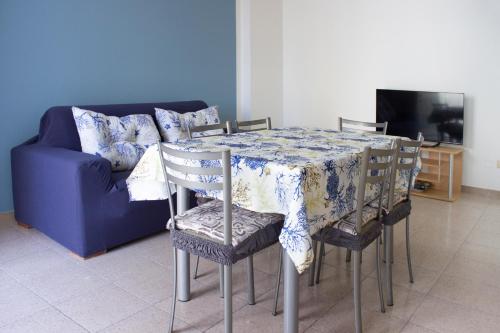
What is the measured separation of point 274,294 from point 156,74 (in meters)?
2.72

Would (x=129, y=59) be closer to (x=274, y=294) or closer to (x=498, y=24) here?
(x=274, y=294)

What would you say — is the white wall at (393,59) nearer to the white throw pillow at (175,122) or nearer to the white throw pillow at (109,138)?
the white throw pillow at (175,122)

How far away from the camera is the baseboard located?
4.34m

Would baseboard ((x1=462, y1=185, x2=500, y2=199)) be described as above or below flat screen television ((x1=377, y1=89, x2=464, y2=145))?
below

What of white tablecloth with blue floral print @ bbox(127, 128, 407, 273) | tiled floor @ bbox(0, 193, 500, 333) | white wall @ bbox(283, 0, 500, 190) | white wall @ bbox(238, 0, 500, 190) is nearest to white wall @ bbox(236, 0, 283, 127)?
white wall @ bbox(238, 0, 500, 190)

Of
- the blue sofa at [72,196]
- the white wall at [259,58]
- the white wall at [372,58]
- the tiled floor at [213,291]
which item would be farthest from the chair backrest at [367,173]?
the white wall at [259,58]

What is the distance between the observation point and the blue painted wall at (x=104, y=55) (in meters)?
3.37

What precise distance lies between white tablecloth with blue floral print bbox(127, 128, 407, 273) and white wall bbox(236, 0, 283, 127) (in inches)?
118

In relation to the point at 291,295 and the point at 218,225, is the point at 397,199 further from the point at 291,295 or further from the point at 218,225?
the point at 218,225

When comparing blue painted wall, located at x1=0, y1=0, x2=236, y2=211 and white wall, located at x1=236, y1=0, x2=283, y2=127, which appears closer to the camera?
blue painted wall, located at x1=0, y1=0, x2=236, y2=211

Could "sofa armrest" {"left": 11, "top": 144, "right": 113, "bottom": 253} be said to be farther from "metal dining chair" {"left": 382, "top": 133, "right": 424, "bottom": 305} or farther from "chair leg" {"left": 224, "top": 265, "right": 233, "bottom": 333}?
"metal dining chair" {"left": 382, "top": 133, "right": 424, "bottom": 305}

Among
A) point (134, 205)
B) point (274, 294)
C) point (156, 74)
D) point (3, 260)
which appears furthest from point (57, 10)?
point (274, 294)

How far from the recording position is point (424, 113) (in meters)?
4.51

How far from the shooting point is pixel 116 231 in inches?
116
